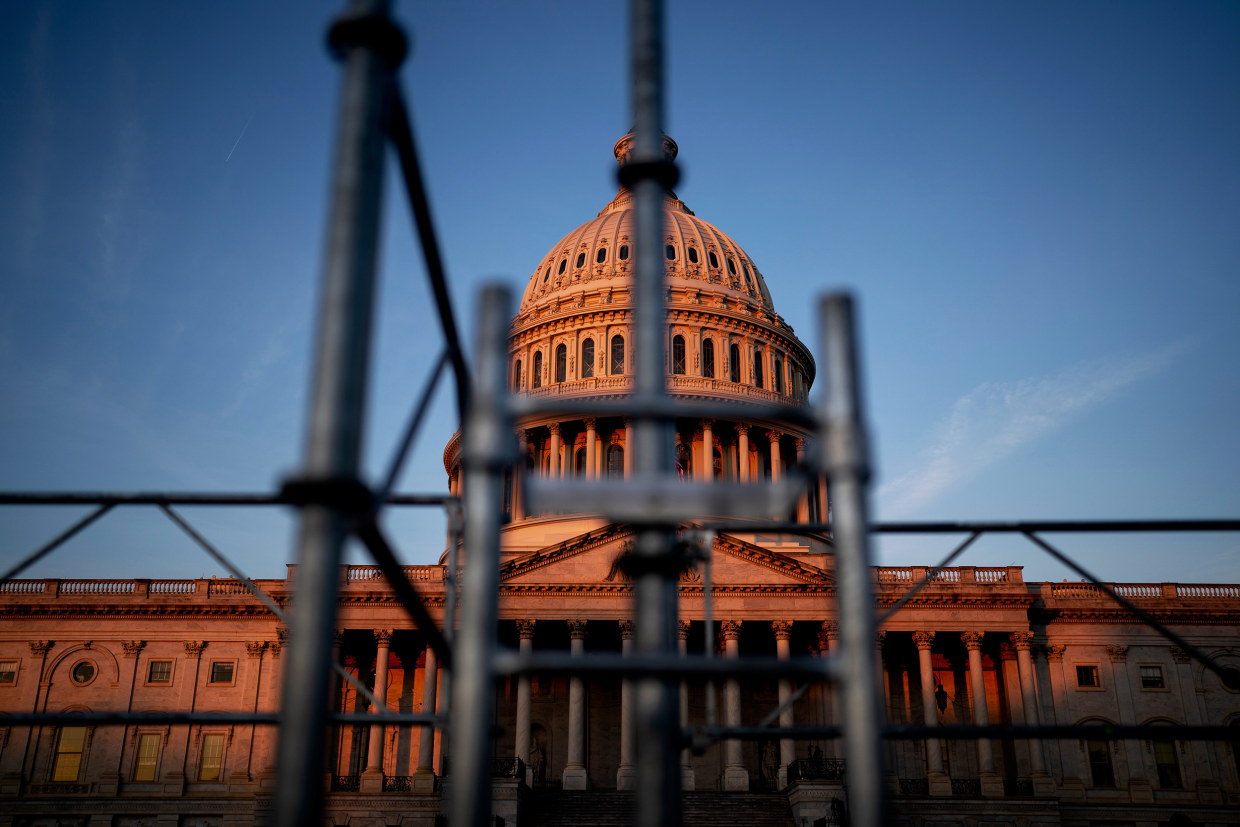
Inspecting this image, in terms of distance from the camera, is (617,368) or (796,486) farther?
(617,368)

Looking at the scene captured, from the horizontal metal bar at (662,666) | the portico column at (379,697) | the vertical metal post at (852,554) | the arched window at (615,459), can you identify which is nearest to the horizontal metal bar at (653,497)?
the vertical metal post at (852,554)

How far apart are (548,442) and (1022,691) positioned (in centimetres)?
3132

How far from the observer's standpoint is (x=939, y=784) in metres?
47.1

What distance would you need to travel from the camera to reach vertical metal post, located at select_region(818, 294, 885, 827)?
17.8 ft

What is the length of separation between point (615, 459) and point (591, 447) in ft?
17.5

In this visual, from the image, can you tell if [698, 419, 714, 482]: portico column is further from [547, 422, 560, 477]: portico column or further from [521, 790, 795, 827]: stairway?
[521, 790, 795, 827]: stairway

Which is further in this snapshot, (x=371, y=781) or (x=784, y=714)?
(x=784, y=714)

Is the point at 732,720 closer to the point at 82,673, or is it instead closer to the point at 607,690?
the point at 607,690

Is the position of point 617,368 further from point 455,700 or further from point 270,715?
point 455,700

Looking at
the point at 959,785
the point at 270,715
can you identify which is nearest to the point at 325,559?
the point at 270,715

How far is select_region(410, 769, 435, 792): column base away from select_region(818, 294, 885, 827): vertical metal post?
44.6 m

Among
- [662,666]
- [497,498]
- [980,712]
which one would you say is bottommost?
[662,666]

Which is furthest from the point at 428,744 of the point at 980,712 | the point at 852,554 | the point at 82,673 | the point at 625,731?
the point at 852,554

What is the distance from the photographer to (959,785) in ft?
158
